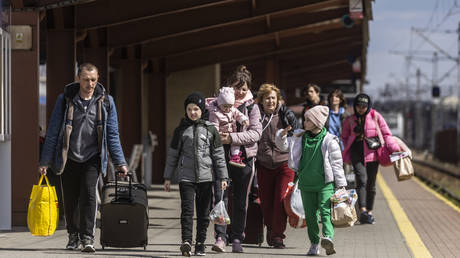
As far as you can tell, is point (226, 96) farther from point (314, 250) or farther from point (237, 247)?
point (314, 250)

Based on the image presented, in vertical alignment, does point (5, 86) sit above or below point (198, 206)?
above

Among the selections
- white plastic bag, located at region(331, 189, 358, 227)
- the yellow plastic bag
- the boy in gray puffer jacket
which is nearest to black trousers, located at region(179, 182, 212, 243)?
the boy in gray puffer jacket

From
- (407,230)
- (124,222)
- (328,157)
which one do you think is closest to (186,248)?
(124,222)

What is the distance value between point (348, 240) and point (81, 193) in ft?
10.7

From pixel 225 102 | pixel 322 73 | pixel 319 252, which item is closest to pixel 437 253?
pixel 319 252

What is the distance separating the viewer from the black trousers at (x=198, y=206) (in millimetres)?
8992

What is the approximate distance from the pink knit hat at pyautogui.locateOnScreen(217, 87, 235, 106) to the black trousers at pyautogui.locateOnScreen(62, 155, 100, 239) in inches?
49.8

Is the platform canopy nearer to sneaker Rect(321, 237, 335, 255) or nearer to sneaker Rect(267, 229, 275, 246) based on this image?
sneaker Rect(267, 229, 275, 246)

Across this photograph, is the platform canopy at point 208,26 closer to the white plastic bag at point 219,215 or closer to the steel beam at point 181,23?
the steel beam at point 181,23

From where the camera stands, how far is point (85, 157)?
9.09m

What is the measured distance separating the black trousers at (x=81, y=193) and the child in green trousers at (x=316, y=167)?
1836 mm

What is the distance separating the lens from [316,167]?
9320 mm

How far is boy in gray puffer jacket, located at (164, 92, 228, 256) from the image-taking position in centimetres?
898

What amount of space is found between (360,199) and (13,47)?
4.84 meters
